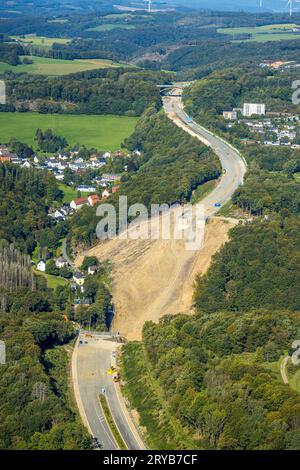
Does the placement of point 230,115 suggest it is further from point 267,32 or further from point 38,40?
point 267,32

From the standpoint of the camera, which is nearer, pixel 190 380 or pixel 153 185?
pixel 190 380

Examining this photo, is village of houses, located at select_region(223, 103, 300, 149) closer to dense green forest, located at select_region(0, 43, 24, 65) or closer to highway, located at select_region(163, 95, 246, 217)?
highway, located at select_region(163, 95, 246, 217)

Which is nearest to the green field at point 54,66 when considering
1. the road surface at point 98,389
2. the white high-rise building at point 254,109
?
the white high-rise building at point 254,109

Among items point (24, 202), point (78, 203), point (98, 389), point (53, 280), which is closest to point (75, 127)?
point (78, 203)

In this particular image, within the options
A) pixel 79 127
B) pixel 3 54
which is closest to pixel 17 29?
pixel 3 54
